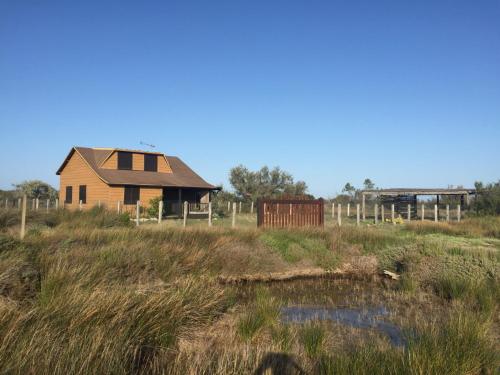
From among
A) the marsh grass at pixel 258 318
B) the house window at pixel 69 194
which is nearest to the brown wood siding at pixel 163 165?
the house window at pixel 69 194

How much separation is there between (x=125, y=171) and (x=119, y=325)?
26.9 m

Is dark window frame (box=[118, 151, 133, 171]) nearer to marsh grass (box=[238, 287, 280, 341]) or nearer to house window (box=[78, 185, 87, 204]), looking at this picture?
house window (box=[78, 185, 87, 204])

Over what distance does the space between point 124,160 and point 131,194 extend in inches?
132

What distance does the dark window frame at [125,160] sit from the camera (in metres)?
30.7

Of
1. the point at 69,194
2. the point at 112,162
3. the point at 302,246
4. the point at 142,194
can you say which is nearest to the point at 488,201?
the point at 302,246

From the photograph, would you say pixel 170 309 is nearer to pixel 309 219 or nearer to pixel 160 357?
pixel 160 357

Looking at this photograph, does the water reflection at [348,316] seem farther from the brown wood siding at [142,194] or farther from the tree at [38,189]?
the tree at [38,189]

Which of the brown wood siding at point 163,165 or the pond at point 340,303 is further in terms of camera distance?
the brown wood siding at point 163,165

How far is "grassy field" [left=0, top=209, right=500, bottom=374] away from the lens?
4059mm

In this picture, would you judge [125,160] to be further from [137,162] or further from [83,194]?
[83,194]

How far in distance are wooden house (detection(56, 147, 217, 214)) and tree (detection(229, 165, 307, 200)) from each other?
11.1m

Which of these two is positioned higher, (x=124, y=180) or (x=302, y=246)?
(x=124, y=180)

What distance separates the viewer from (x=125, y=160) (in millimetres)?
30922

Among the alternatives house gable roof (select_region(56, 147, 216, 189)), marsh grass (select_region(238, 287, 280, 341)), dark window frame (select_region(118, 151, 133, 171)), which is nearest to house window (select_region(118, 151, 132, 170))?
dark window frame (select_region(118, 151, 133, 171))
